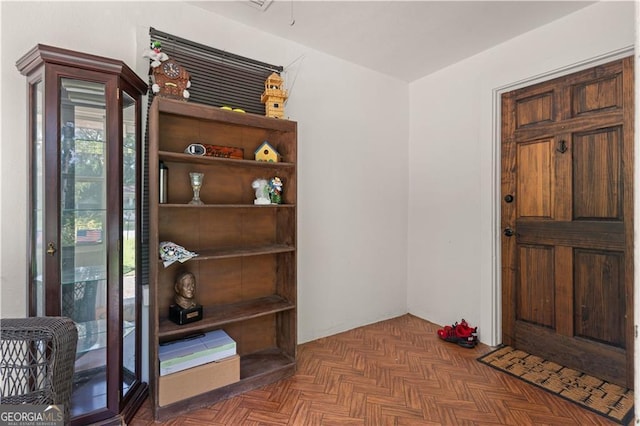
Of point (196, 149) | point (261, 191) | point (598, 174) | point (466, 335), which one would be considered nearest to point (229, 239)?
point (261, 191)

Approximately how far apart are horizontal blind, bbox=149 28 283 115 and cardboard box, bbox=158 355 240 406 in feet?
6.23

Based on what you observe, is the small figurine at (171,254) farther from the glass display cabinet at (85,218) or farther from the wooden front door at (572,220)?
the wooden front door at (572,220)

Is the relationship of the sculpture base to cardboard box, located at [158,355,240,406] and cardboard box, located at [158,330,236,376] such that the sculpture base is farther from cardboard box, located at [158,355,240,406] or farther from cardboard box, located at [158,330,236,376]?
cardboard box, located at [158,355,240,406]

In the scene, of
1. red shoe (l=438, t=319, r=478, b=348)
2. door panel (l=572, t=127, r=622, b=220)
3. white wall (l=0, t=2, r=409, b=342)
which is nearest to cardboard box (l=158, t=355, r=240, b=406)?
white wall (l=0, t=2, r=409, b=342)

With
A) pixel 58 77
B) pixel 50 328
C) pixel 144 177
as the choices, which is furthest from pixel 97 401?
pixel 58 77

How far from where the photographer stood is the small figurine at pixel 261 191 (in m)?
2.45

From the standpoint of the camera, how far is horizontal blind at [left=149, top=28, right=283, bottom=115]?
7.55ft

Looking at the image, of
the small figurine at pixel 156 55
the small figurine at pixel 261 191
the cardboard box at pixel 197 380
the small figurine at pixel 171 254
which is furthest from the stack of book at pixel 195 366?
the small figurine at pixel 156 55

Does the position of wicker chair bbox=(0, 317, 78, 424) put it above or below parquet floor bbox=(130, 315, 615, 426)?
above

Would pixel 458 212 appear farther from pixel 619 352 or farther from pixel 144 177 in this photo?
pixel 144 177

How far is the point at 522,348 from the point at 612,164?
1.69 meters

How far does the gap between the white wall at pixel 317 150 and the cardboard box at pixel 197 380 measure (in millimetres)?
916

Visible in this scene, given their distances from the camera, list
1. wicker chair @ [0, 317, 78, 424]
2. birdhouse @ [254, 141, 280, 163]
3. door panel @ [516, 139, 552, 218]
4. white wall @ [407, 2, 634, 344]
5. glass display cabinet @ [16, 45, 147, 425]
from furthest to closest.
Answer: door panel @ [516, 139, 552, 218]
white wall @ [407, 2, 634, 344]
birdhouse @ [254, 141, 280, 163]
glass display cabinet @ [16, 45, 147, 425]
wicker chair @ [0, 317, 78, 424]

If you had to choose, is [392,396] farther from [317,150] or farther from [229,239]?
[317,150]
